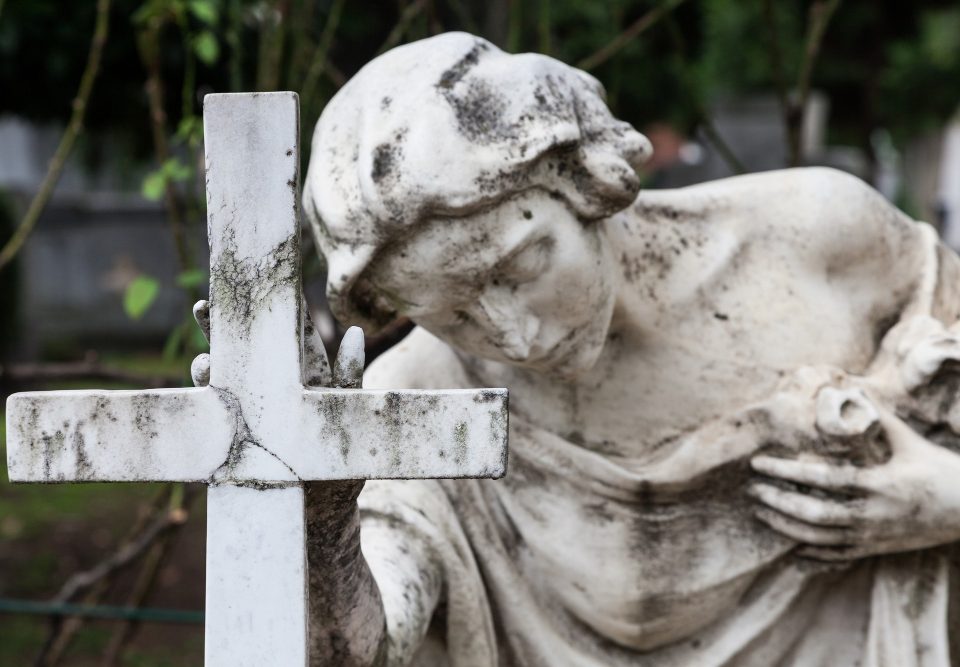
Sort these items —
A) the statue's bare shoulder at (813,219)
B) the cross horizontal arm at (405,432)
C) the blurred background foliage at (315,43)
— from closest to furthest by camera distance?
the cross horizontal arm at (405,432) → the statue's bare shoulder at (813,219) → the blurred background foliage at (315,43)

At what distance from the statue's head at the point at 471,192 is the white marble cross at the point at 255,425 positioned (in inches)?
6.9

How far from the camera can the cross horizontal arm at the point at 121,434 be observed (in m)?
1.35

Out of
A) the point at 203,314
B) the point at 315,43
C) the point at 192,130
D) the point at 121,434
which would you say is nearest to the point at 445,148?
the point at 203,314

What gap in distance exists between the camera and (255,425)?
53.0 inches

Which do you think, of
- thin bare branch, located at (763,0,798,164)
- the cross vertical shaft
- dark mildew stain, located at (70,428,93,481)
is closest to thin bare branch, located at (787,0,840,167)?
thin bare branch, located at (763,0,798,164)

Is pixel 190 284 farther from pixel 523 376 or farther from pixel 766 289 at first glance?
pixel 766 289

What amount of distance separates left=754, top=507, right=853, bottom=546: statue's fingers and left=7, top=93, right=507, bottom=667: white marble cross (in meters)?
0.62

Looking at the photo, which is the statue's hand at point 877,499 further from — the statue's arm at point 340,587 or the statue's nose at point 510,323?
the statue's arm at point 340,587

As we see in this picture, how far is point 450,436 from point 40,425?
41 cm

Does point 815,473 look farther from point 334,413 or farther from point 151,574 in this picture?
point 151,574

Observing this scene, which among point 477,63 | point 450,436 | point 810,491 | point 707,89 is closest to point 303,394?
point 450,436

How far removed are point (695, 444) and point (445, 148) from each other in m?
0.61

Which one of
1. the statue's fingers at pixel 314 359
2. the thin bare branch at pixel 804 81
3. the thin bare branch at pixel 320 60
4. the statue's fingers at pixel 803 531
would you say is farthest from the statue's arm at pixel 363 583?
the thin bare branch at pixel 804 81

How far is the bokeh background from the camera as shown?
11.3 ft
